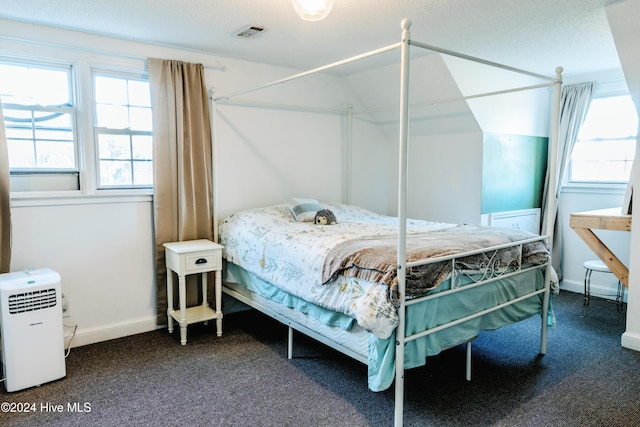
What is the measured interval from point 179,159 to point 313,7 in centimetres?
179

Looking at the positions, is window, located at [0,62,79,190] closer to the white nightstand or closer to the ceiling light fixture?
the white nightstand

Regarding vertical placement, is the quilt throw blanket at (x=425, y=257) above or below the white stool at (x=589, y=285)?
above

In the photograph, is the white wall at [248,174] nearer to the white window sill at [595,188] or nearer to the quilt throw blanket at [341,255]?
the white window sill at [595,188]

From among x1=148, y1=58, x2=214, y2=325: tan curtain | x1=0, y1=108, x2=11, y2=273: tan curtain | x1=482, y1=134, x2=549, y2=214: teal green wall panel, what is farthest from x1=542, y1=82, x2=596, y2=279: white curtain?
x1=0, y1=108, x2=11, y2=273: tan curtain

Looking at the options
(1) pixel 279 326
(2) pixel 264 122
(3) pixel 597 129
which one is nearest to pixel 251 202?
(2) pixel 264 122

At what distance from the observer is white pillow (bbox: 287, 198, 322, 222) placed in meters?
3.45

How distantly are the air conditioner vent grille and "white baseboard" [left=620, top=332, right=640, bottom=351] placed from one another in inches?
148

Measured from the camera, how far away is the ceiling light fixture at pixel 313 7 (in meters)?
1.89

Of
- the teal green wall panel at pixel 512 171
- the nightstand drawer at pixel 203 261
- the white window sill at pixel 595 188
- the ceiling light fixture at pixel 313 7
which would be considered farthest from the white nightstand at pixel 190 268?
the white window sill at pixel 595 188

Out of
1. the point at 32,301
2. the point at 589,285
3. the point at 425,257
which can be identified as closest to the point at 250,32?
the point at 425,257

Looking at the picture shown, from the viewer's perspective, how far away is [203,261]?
310cm

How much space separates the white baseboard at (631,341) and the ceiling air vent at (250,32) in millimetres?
3313

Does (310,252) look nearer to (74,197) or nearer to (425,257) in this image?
(425,257)

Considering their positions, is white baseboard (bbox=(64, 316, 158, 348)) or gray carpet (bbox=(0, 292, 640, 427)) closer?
gray carpet (bbox=(0, 292, 640, 427))
